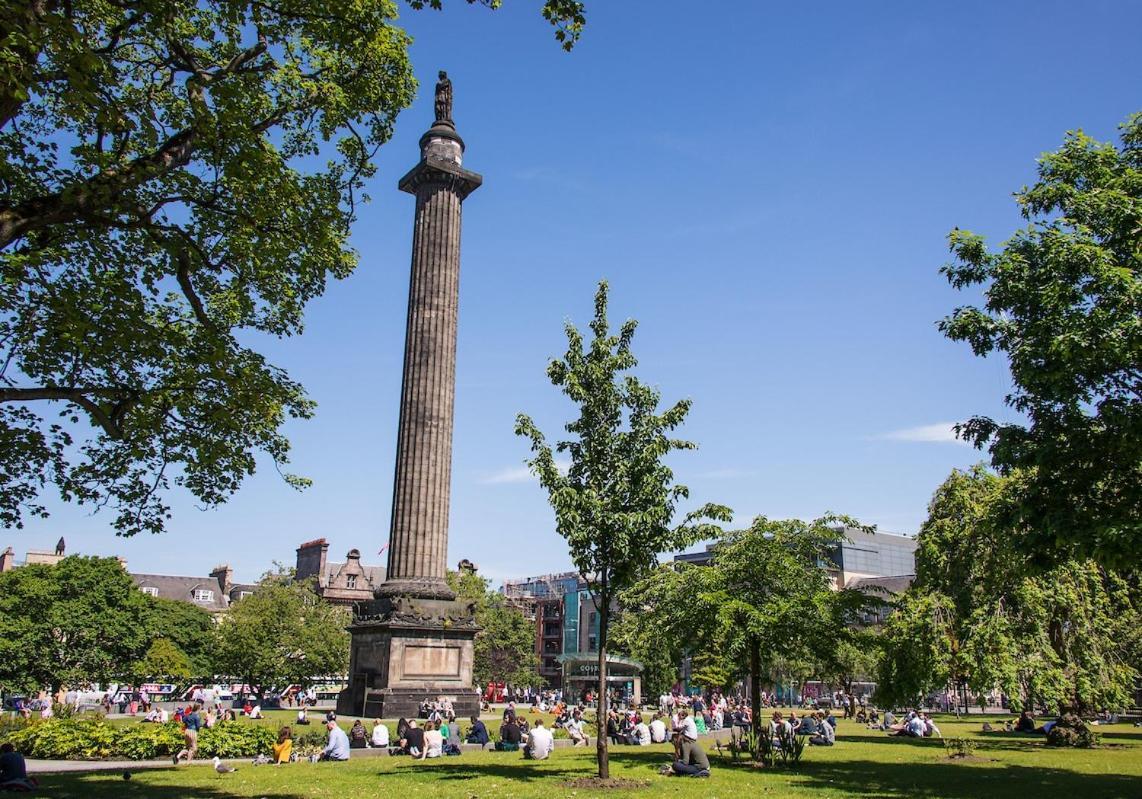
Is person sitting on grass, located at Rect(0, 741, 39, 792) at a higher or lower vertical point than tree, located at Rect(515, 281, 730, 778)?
lower

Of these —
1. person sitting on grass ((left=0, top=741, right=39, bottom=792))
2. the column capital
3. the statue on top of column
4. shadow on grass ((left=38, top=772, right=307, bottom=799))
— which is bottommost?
shadow on grass ((left=38, top=772, right=307, bottom=799))

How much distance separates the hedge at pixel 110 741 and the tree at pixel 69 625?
106 feet

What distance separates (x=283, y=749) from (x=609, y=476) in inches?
482

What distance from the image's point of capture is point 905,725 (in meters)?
38.3

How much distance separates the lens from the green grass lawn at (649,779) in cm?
1612

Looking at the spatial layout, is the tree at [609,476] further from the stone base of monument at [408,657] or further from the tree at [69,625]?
the tree at [69,625]

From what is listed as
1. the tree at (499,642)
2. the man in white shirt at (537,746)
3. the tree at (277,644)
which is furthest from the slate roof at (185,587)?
the man in white shirt at (537,746)

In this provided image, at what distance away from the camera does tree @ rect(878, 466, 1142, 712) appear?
25766mm

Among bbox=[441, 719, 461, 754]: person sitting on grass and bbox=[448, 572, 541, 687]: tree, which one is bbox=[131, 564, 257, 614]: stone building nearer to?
bbox=[448, 572, 541, 687]: tree

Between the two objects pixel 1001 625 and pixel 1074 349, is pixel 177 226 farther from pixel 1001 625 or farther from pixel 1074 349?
pixel 1001 625

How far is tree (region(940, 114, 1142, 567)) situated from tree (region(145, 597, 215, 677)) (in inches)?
2295

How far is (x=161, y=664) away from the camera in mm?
55062

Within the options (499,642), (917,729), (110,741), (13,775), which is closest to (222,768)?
(110,741)

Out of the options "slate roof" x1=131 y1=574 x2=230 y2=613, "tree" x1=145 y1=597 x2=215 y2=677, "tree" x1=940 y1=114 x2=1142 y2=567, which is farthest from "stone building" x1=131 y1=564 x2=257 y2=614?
"tree" x1=940 y1=114 x2=1142 y2=567
